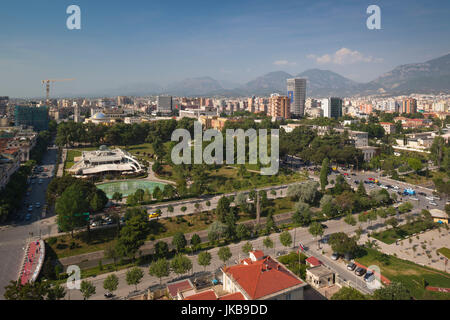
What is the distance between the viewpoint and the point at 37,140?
26.9 m

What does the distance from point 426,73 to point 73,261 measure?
162045 mm

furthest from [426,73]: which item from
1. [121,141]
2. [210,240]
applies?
[210,240]

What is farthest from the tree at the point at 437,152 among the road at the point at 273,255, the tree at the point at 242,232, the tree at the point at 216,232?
the tree at the point at 216,232

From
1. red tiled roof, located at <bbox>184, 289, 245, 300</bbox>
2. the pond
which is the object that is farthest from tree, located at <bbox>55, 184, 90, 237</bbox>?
red tiled roof, located at <bbox>184, 289, 245, 300</bbox>

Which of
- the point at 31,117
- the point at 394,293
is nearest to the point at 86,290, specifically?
the point at 394,293

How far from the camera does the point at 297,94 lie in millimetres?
50875

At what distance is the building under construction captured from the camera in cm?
3284

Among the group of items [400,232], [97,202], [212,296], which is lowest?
[400,232]

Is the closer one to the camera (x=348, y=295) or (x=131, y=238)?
(x=348, y=295)

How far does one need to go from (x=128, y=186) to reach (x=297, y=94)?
→ 1569 inches

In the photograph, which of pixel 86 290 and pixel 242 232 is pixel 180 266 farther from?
pixel 242 232

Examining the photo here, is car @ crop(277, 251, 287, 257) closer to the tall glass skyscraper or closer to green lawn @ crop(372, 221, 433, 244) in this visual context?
green lawn @ crop(372, 221, 433, 244)
